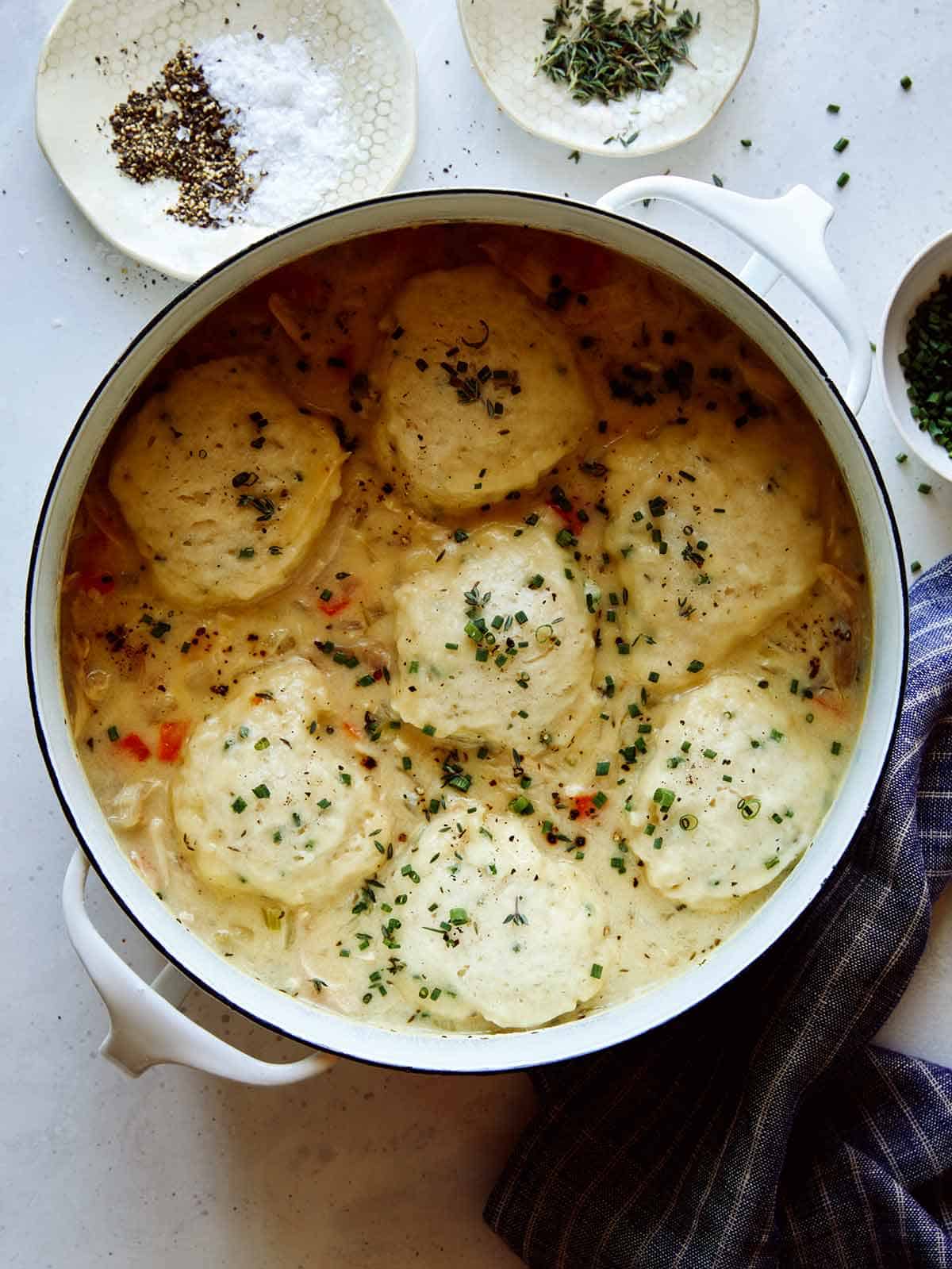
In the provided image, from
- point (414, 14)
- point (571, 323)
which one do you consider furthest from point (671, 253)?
point (414, 14)

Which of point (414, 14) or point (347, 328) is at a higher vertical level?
point (414, 14)

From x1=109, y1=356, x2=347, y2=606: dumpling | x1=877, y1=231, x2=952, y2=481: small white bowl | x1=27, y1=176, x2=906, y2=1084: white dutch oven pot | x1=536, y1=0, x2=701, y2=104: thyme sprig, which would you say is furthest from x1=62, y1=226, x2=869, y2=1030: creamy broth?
x1=536, y1=0, x2=701, y2=104: thyme sprig

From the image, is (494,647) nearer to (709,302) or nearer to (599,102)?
(709,302)

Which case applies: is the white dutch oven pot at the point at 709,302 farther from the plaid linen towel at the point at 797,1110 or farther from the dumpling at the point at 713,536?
the plaid linen towel at the point at 797,1110

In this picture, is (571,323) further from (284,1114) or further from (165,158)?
(284,1114)

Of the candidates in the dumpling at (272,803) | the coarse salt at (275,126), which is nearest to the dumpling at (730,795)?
the dumpling at (272,803)

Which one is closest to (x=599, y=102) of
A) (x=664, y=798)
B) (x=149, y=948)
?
(x=664, y=798)

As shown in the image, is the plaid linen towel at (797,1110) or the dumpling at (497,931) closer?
the dumpling at (497,931)
